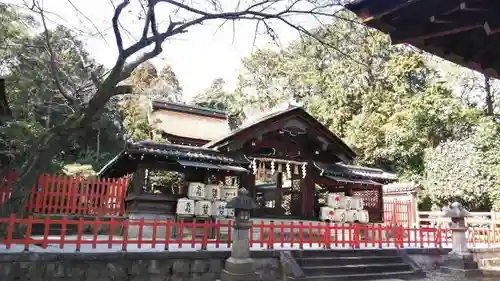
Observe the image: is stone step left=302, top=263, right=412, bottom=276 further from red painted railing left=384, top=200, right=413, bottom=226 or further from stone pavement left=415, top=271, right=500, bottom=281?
A: red painted railing left=384, top=200, right=413, bottom=226

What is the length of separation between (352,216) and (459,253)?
13.6 ft

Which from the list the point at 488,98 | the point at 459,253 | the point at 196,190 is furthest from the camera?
the point at 488,98

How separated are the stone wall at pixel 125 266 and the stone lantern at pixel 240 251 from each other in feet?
1.35

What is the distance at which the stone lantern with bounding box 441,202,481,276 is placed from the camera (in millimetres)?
11805

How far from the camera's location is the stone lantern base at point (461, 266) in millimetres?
11625

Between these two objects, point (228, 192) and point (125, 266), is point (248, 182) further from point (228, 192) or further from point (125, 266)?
point (125, 266)

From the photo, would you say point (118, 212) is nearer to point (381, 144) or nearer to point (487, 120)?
point (381, 144)

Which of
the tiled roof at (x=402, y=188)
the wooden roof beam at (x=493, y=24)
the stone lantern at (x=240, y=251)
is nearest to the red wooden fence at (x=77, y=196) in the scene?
the stone lantern at (x=240, y=251)

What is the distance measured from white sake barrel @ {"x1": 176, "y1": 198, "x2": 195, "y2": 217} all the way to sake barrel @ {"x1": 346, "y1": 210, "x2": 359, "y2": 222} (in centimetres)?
663

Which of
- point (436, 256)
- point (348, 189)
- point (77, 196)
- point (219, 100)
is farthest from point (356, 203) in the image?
point (219, 100)

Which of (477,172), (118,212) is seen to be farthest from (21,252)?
(477,172)

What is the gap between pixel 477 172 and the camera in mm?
20328

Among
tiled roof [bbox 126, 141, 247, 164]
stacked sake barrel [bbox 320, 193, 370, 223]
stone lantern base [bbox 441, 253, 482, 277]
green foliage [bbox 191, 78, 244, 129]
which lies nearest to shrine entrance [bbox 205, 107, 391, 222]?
tiled roof [bbox 126, 141, 247, 164]

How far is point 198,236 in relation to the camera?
1249cm
